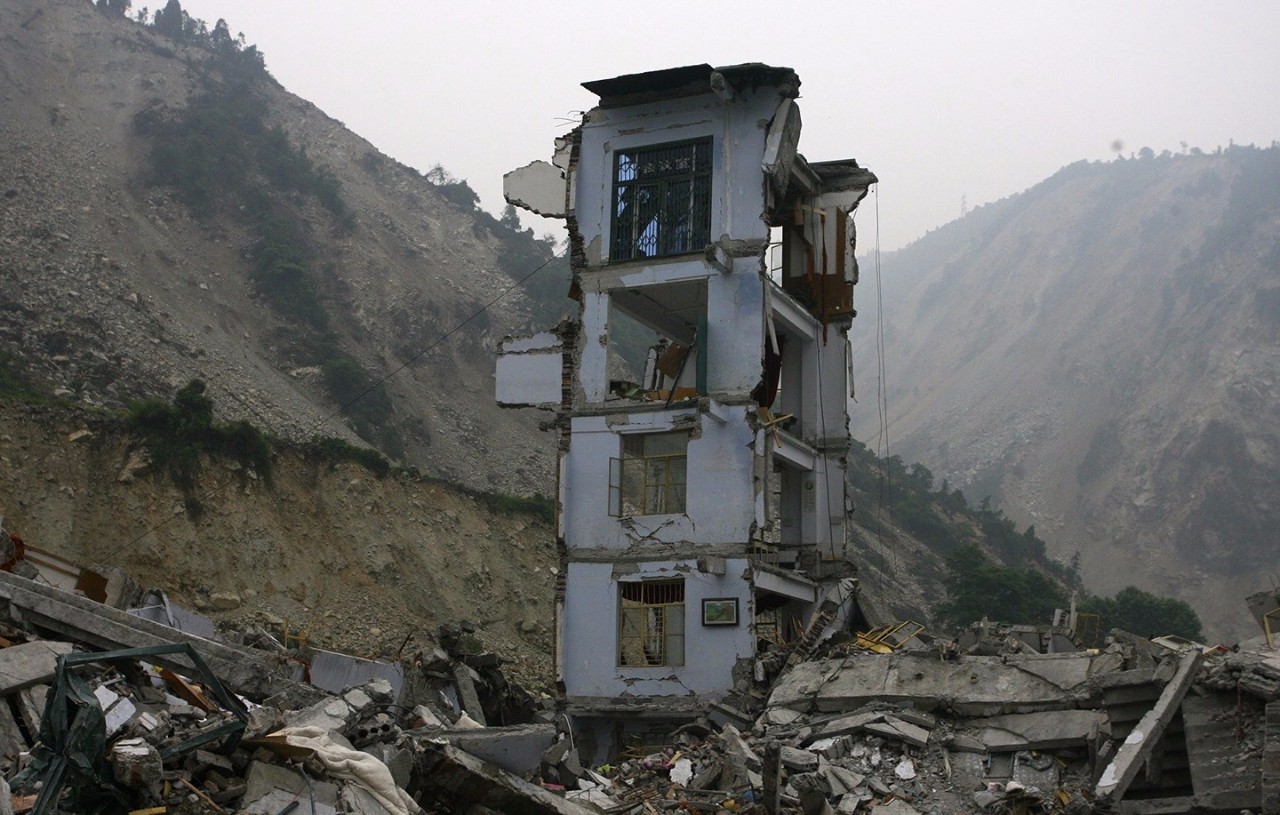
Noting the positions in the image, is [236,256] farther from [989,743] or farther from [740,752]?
[989,743]

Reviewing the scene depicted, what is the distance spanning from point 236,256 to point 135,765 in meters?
50.8

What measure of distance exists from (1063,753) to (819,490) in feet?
38.3

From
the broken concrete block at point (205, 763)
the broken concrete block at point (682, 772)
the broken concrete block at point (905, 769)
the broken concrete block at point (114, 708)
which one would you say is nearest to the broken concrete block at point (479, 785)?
the broken concrete block at point (205, 763)

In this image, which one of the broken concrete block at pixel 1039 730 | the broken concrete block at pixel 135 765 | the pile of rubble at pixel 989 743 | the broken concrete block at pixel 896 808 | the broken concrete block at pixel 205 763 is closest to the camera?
the broken concrete block at pixel 135 765

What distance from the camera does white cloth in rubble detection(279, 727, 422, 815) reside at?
1034 centimetres

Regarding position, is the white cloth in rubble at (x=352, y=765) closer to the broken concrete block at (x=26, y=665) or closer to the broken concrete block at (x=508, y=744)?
the broken concrete block at (x=26, y=665)

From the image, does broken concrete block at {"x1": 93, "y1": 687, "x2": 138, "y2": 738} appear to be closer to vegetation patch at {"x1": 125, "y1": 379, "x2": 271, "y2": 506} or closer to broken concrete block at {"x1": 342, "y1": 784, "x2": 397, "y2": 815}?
broken concrete block at {"x1": 342, "y1": 784, "x2": 397, "y2": 815}

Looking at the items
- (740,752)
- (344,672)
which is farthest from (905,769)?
(344,672)

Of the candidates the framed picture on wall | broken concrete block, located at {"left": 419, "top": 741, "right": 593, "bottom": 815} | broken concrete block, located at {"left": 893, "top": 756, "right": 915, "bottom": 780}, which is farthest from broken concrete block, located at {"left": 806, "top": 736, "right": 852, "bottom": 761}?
the framed picture on wall

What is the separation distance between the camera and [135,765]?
8.95m

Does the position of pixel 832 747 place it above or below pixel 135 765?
below

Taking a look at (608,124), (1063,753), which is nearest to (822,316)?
(608,124)

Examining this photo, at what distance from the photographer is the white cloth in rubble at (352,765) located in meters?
10.3

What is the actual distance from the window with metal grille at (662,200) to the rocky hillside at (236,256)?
18.6 metres
